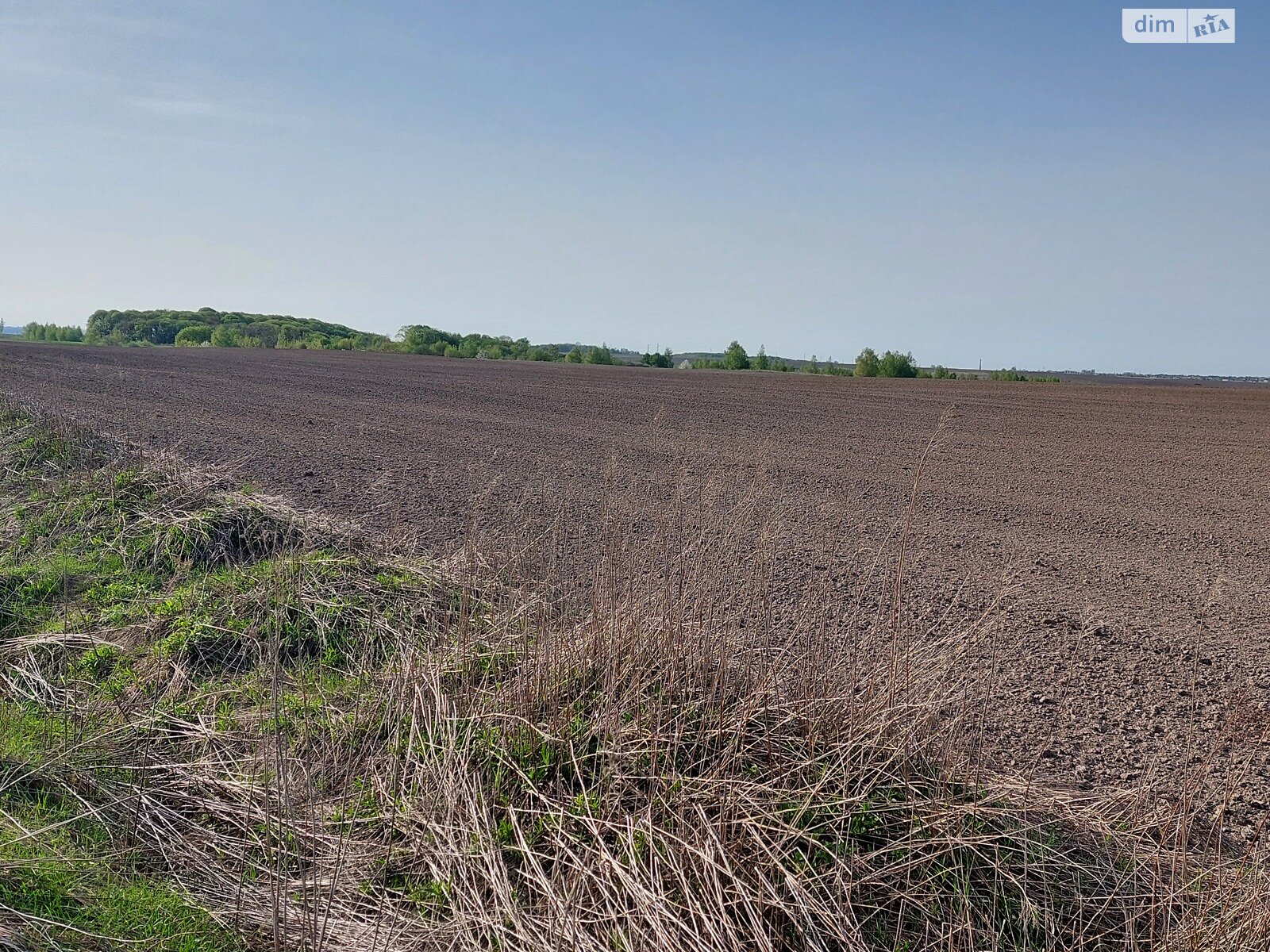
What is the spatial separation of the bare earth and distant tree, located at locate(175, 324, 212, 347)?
6040 cm

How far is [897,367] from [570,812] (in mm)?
60232

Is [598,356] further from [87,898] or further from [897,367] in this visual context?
[87,898]

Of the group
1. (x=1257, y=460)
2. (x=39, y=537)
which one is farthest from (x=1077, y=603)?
(x=1257, y=460)

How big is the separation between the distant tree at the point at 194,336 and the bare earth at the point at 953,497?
60.4 m

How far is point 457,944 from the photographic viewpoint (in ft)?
10.4

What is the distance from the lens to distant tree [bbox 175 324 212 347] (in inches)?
3271

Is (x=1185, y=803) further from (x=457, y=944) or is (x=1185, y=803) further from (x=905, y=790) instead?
(x=457, y=944)

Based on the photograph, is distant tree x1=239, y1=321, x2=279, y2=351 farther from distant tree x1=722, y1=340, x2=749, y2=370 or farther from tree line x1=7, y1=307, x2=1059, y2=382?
distant tree x1=722, y1=340, x2=749, y2=370

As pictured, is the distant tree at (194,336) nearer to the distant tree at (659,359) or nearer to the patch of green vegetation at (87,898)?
the distant tree at (659,359)

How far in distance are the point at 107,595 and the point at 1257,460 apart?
18.3 metres

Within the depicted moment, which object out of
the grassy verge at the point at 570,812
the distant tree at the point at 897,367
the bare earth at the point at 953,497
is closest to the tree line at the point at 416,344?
the distant tree at the point at 897,367

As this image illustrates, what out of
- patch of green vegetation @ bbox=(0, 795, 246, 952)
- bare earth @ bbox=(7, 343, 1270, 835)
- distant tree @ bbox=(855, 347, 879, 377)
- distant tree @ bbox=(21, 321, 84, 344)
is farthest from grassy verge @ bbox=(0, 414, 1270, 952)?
distant tree @ bbox=(21, 321, 84, 344)

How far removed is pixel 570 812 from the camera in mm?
3568

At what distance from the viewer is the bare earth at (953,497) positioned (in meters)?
4.88
